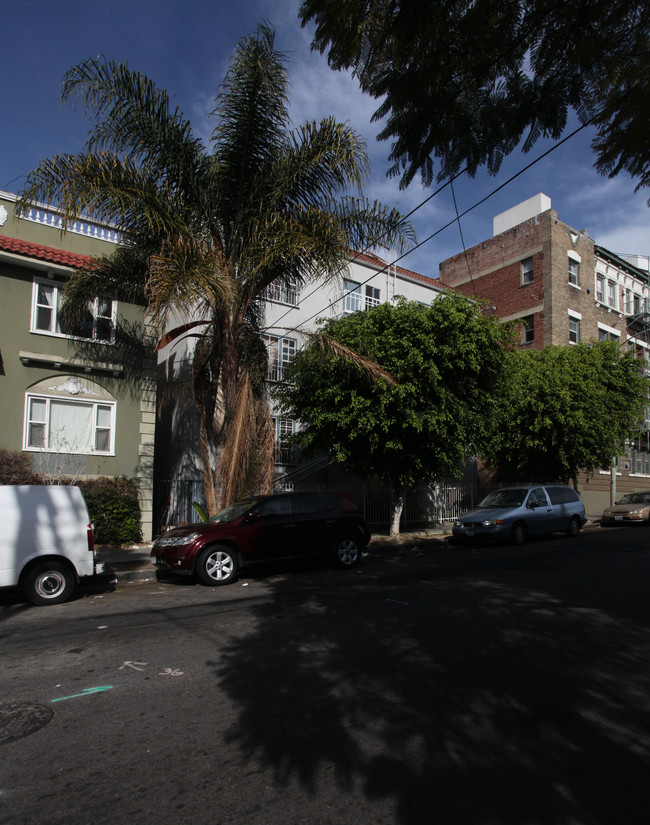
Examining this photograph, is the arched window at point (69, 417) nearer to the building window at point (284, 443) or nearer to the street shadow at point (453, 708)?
the building window at point (284, 443)

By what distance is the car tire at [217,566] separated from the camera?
33.1 feet

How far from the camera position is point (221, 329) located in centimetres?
1233

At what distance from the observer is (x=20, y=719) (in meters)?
4.39

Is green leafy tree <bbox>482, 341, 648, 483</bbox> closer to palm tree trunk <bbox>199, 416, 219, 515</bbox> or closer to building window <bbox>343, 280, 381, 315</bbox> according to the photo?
building window <bbox>343, 280, 381, 315</bbox>

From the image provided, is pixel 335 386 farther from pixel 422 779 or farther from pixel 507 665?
pixel 422 779

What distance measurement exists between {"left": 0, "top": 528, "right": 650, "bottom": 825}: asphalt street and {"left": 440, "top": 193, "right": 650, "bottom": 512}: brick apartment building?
25414 mm

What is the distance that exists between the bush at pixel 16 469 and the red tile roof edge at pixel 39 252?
4708mm

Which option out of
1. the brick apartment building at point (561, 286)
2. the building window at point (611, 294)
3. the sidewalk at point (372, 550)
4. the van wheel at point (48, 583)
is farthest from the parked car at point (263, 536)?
the building window at point (611, 294)

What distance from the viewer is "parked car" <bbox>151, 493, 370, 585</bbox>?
33.3 ft

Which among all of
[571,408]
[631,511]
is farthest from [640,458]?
[571,408]

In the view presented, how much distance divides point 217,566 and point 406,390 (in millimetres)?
6661

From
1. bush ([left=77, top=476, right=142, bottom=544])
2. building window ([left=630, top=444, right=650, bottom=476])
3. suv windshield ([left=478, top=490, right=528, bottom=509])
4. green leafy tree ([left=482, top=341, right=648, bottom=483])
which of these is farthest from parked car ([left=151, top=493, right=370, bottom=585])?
building window ([left=630, top=444, right=650, bottom=476])

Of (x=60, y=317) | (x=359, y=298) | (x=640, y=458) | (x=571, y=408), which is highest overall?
(x=359, y=298)

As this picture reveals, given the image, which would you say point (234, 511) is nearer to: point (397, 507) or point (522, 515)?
point (397, 507)
